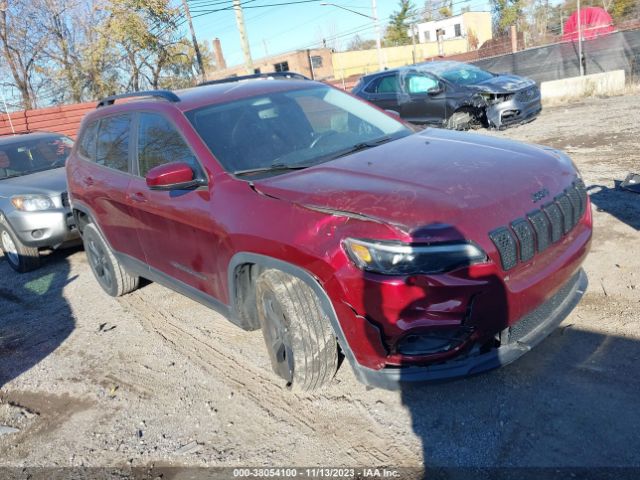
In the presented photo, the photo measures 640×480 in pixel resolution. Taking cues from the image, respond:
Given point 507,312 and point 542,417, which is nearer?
point 507,312

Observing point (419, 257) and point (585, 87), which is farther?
point (585, 87)

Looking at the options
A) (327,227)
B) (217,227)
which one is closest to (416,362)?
(327,227)

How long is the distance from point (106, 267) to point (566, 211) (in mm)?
4164

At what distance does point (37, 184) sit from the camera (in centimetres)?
650

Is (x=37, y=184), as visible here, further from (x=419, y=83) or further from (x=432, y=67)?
(x=432, y=67)

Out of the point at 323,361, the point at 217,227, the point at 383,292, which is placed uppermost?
the point at 217,227

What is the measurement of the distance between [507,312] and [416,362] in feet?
1.61

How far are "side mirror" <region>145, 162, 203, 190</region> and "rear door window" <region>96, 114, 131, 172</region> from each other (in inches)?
42.9

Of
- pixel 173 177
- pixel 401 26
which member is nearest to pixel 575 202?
pixel 173 177

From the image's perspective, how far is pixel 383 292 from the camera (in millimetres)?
2383

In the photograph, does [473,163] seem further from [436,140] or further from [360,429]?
[360,429]

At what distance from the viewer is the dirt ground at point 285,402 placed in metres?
2.56

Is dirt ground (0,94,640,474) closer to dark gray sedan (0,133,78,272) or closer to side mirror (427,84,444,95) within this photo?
dark gray sedan (0,133,78,272)

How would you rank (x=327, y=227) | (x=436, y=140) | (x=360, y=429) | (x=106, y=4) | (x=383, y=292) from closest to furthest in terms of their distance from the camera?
(x=383, y=292), (x=327, y=227), (x=360, y=429), (x=436, y=140), (x=106, y=4)
